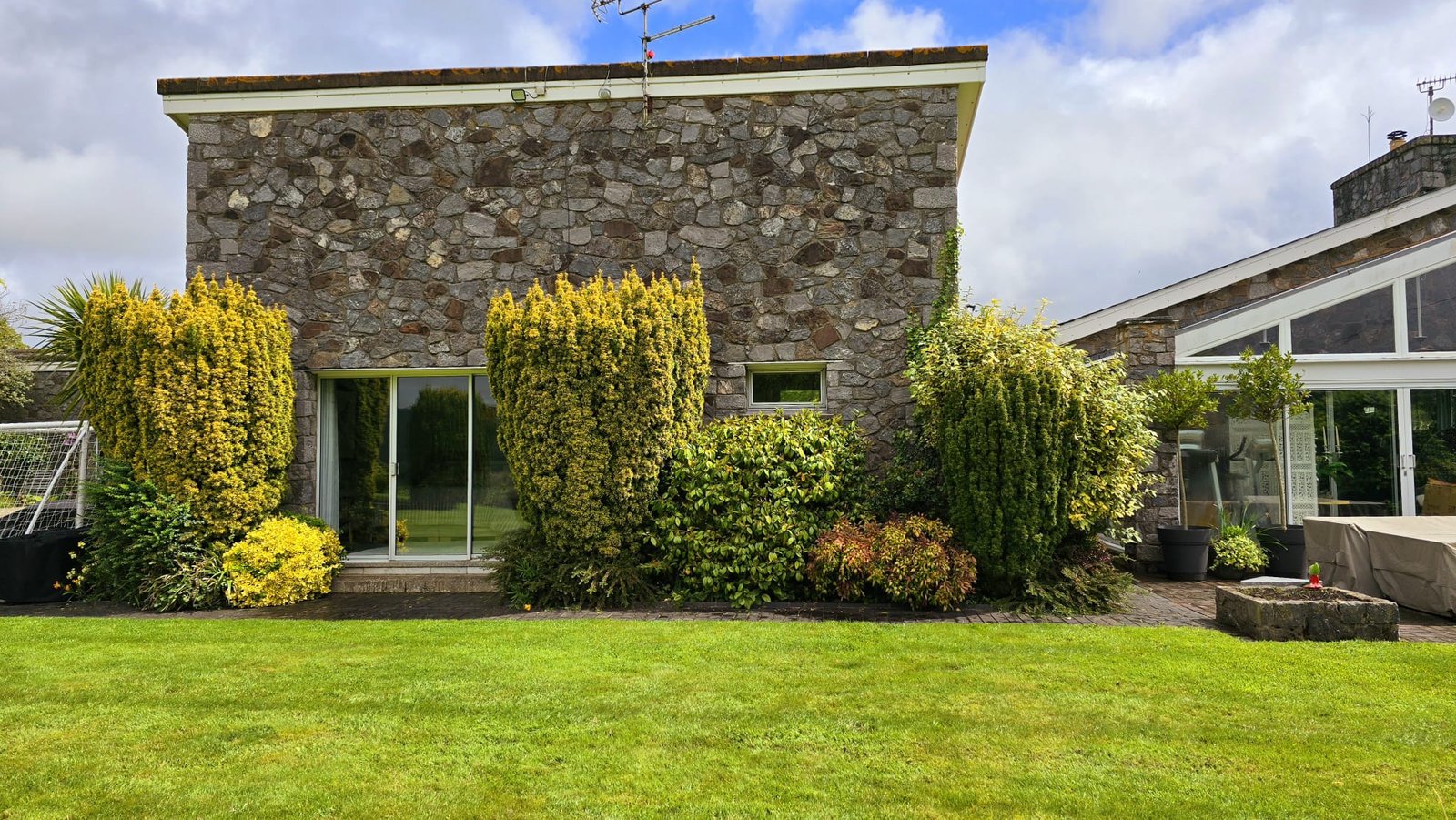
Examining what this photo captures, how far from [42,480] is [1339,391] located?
14192 mm

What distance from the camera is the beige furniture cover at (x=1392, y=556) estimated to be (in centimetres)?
679

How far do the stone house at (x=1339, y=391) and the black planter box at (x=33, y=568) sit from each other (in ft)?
36.8

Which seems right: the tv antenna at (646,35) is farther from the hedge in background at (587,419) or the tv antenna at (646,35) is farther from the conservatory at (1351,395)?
the conservatory at (1351,395)

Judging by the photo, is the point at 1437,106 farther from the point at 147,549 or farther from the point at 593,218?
the point at 147,549

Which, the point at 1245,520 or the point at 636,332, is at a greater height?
the point at 636,332

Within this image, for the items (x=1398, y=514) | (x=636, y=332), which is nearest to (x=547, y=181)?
(x=636, y=332)

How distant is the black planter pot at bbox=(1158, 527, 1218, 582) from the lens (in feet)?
28.2

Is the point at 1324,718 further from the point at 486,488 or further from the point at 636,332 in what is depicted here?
the point at 486,488

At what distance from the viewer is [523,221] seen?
8719 millimetres

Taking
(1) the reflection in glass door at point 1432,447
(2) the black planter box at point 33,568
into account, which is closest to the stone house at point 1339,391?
(1) the reflection in glass door at point 1432,447

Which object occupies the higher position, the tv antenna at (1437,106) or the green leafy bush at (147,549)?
the tv antenna at (1437,106)

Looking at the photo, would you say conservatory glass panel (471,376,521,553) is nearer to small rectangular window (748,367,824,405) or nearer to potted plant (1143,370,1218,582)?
small rectangular window (748,367,824,405)

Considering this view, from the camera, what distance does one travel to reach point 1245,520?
9.15m

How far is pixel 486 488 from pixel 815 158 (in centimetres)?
496
